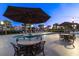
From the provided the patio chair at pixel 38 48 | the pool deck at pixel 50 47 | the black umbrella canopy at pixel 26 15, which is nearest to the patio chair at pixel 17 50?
the pool deck at pixel 50 47

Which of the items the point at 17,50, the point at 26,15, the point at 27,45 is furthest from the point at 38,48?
the point at 26,15

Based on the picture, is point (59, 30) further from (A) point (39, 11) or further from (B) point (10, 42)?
(B) point (10, 42)

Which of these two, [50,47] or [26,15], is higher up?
[26,15]

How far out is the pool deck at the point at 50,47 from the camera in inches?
168

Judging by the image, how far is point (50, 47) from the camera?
14.1 feet

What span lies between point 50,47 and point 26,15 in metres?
0.72

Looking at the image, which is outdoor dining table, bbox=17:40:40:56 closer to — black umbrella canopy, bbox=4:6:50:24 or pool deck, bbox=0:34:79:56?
pool deck, bbox=0:34:79:56

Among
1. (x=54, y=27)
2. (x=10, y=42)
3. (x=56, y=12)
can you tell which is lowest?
(x=10, y=42)

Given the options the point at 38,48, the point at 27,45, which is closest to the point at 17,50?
the point at 27,45

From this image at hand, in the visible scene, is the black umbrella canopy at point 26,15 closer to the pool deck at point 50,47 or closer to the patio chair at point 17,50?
the pool deck at point 50,47

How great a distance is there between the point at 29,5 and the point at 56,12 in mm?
502

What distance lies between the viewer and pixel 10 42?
429 cm

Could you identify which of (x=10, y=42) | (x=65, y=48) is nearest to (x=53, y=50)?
(x=65, y=48)

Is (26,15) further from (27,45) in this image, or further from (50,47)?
(50,47)
